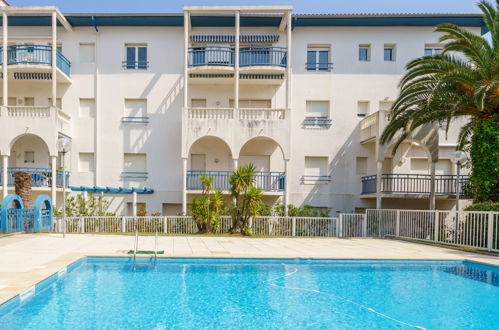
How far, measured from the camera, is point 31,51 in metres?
19.2

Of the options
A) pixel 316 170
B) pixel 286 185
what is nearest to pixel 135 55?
pixel 286 185

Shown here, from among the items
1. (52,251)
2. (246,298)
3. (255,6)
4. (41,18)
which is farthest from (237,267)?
(41,18)

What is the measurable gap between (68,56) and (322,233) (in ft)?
59.6

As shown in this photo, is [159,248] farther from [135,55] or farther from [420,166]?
[420,166]

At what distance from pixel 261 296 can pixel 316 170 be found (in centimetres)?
1410

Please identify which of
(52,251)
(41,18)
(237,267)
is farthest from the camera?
(41,18)

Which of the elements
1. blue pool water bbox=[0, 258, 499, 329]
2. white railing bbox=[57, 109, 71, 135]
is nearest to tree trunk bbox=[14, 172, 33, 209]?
white railing bbox=[57, 109, 71, 135]

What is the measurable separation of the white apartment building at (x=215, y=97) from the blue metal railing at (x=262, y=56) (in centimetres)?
12

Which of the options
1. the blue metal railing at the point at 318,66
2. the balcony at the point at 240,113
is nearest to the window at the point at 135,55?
the balcony at the point at 240,113

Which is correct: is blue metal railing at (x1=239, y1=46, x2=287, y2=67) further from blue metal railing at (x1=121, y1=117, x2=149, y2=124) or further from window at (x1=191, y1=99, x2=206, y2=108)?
blue metal railing at (x1=121, y1=117, x2=149, y2=124)

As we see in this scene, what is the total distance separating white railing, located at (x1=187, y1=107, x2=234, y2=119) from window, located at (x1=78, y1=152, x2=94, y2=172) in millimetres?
7071

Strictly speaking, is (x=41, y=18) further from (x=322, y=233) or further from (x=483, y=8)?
(x=483, y=8)

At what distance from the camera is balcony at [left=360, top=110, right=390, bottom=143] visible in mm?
17594

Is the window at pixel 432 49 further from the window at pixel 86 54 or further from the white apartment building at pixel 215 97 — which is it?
the window at pixel 86 54
